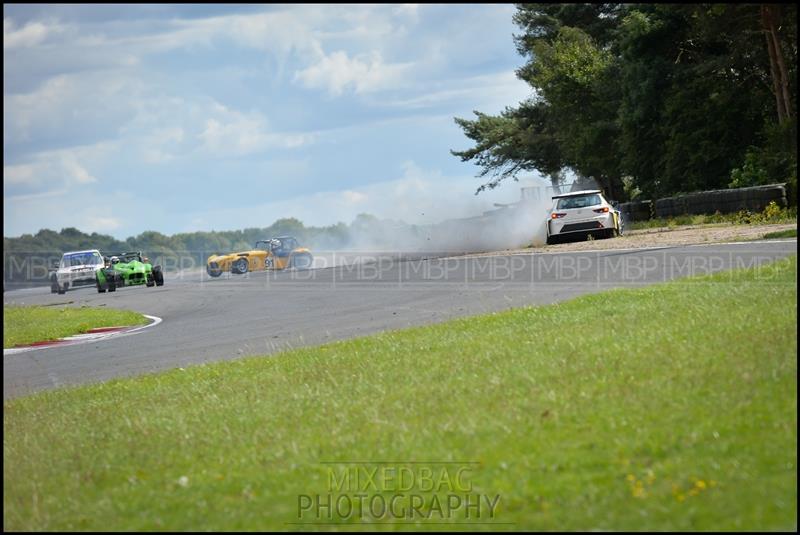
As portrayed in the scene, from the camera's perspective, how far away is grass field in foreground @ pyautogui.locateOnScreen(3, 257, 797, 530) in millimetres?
6234

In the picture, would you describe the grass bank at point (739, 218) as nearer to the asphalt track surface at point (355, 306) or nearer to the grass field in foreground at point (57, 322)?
the asphalt track surface at point (355, 306)

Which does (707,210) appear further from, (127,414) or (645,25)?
(127,414)

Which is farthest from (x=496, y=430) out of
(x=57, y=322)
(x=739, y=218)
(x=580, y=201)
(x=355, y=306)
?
(x=580, y=201)

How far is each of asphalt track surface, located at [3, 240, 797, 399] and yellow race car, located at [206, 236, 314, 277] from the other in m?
19.6

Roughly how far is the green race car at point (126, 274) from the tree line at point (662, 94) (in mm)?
21607

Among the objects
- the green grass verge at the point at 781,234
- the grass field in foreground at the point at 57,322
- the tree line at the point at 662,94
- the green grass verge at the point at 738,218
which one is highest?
the tree line at the point at 662,94

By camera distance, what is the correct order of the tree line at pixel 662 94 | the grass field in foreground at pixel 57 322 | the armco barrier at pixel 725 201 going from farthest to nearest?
1. the tree line at pixel 662 94
2. the armco barrier at pixel 725 201
3. the grass field in foreground at pixel 57 322

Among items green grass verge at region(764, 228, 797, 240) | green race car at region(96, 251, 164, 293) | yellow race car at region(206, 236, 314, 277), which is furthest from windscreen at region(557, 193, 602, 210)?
yellow race car at region(206, 236, 314, 277)

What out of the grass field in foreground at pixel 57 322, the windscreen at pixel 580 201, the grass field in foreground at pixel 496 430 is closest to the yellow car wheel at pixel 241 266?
the grass field in foreground at pixel 57 322

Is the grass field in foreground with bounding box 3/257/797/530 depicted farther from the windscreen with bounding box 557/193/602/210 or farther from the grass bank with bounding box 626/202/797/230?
the windscreen with bounding box 557/193/602/210

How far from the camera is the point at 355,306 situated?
21047 mm

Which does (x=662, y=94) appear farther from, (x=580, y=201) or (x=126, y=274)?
(x=126, y=274)

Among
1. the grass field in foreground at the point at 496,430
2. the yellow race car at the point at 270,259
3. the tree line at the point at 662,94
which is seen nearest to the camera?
the grass field in foreground at the point at 496,430

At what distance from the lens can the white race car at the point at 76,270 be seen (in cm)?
4673
